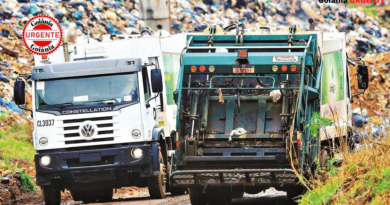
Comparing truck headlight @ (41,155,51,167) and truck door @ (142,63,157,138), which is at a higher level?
truck door @ (142,63,157,138)

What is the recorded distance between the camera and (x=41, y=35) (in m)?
15.9

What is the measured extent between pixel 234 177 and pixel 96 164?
3196 mm

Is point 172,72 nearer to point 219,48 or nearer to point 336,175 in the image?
point 219,48

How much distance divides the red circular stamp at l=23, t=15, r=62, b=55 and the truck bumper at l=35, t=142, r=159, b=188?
8.91 feet

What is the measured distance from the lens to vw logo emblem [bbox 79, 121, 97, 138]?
533 inches

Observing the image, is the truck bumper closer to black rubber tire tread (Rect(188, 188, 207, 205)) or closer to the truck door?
the truck door

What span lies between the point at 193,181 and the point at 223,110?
1277 millimetres

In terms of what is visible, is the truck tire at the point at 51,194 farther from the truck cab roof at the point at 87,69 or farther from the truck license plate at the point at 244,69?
the truck license plate at the point at 244,69

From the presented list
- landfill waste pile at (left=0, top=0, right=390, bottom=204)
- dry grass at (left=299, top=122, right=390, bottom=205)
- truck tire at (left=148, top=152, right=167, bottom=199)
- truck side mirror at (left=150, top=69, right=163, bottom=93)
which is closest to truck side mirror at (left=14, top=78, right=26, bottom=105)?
truck side mirror at (left=150, top=69, right=163, bottom=93)

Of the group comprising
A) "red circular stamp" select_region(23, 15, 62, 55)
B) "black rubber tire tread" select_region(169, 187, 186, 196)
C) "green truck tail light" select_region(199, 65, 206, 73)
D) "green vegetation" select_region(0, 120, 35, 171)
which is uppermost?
"red circular stamp" select_region(23, 15, 62, 55)

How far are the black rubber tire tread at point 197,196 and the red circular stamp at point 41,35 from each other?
475cm

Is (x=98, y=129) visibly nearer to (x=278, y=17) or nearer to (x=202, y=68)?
(x=202, y=68)

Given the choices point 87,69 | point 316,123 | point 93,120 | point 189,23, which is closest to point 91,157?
point 93,120

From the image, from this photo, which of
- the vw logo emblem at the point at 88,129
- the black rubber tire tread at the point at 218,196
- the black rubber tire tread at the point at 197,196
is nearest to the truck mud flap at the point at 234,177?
the black rubber tire tread at the point at 197,196
